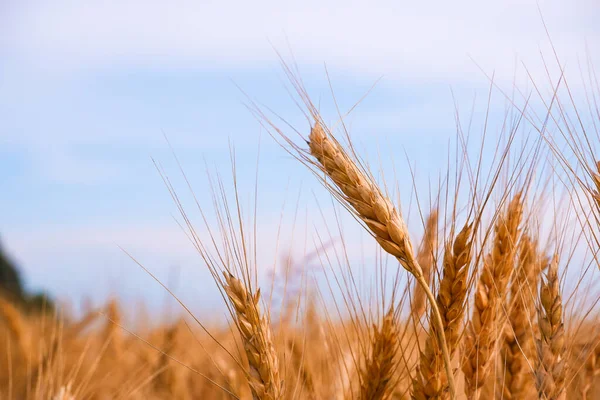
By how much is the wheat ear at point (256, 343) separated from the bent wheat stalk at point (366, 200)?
400 millimetres

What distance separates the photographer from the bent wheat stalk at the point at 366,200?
1593 millimetres

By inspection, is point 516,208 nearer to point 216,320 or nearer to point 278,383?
point 278,383

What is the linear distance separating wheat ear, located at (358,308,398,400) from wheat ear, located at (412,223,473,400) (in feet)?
0.52

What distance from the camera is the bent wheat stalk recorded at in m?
1.59

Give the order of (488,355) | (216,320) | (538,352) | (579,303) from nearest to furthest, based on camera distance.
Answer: (538,352)
(488,355)
(579,303)
(216,320)

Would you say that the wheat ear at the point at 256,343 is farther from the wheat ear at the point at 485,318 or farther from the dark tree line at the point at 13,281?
the dark tree line at the point at 13,281

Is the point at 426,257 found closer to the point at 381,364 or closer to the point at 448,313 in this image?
the point at 448,313

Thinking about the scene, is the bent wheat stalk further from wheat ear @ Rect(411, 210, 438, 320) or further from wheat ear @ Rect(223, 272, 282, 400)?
wheat ear @ Rect(223, 272, 282, 400)

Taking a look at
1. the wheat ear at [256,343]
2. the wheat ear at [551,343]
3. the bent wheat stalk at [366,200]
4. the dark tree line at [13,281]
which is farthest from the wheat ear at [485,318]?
the dark tree line at [13,281]

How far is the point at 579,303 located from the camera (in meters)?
2.14

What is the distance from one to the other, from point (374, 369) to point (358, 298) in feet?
0.85

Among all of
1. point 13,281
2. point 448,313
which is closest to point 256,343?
point 448,313

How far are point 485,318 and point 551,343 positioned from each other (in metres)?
0.24

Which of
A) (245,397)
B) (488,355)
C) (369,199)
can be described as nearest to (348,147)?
(369,199)
